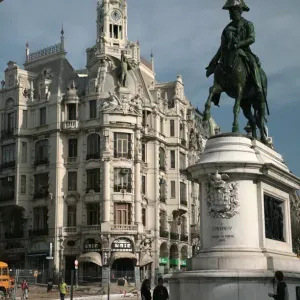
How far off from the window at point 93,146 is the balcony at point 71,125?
177 centimetres

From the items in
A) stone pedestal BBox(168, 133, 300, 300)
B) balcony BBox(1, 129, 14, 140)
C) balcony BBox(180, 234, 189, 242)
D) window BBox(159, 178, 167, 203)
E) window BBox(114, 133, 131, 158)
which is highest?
balcony BBox(1, 129, 14, 140)

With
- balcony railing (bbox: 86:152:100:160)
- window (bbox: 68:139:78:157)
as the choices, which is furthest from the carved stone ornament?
window (bbox: 68:139:78:157)

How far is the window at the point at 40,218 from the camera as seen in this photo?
6544cm

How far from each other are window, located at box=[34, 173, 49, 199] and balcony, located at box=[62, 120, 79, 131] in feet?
17.6

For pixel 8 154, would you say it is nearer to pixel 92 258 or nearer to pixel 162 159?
pixel 92 258

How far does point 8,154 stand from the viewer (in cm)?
6912

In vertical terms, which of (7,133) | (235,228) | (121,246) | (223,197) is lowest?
(235,228)

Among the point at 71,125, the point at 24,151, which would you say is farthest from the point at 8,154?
the point at 71,125

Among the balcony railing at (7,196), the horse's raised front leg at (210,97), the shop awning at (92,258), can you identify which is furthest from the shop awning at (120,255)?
the horse's raised front leg at (210,97)

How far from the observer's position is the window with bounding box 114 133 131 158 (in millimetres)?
63656

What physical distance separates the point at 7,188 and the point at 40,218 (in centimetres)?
543

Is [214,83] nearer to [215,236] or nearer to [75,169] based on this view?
[215,236]

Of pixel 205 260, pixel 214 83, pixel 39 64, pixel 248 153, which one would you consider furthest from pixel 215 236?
pixel 39 64

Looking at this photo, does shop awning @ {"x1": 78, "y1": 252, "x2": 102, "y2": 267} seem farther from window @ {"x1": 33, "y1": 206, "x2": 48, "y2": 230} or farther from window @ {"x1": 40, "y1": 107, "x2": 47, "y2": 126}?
window @ {"x1": 40, "y1": 107, "x2": 47, "y2": 126}
